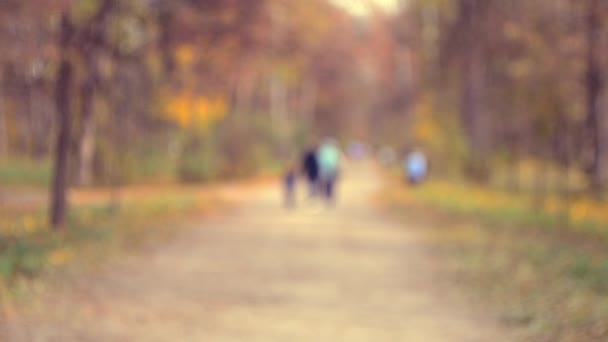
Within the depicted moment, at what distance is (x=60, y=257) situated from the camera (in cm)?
1288

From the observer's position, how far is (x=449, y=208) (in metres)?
24.6

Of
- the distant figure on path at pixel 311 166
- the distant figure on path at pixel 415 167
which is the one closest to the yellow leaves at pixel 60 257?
the distant figure on path at pixel 311 166

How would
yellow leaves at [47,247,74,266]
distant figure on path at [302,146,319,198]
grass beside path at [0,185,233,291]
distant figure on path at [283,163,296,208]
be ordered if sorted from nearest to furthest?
grass beside path at [0,185,233,291], yellow leaves at [47,247,74,266], distant figure on path at [302,146,319,198], distant figure on path at [283,163,296,208]

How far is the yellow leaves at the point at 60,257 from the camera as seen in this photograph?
40.7 ft

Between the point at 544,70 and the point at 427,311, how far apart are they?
33.9 feet

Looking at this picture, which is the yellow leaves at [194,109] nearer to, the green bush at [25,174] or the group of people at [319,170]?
the green bush at [25,174]

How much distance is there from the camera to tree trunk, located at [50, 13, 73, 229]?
1581cm

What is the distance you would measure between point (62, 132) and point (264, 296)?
7062 millimetres

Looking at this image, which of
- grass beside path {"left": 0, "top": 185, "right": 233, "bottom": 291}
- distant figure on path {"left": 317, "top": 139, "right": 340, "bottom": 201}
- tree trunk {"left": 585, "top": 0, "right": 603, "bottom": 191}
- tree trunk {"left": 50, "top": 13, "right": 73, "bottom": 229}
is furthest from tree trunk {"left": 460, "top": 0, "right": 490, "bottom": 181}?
tree trunk {"left": 50, "top": 13, "right": 73, "bottom": 229}

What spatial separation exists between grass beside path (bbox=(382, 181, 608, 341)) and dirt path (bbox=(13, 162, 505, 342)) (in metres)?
0.50

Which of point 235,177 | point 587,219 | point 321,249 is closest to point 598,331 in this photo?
point 321,249

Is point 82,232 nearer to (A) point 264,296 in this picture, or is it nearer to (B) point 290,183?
(A) point 264,296

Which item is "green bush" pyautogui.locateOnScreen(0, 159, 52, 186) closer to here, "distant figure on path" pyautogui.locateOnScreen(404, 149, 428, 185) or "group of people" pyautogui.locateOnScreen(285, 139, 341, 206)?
"group of people" pyautogui.locateOnScreen(285, 139, 341, 206)

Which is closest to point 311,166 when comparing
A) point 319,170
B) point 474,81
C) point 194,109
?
point 319,170
